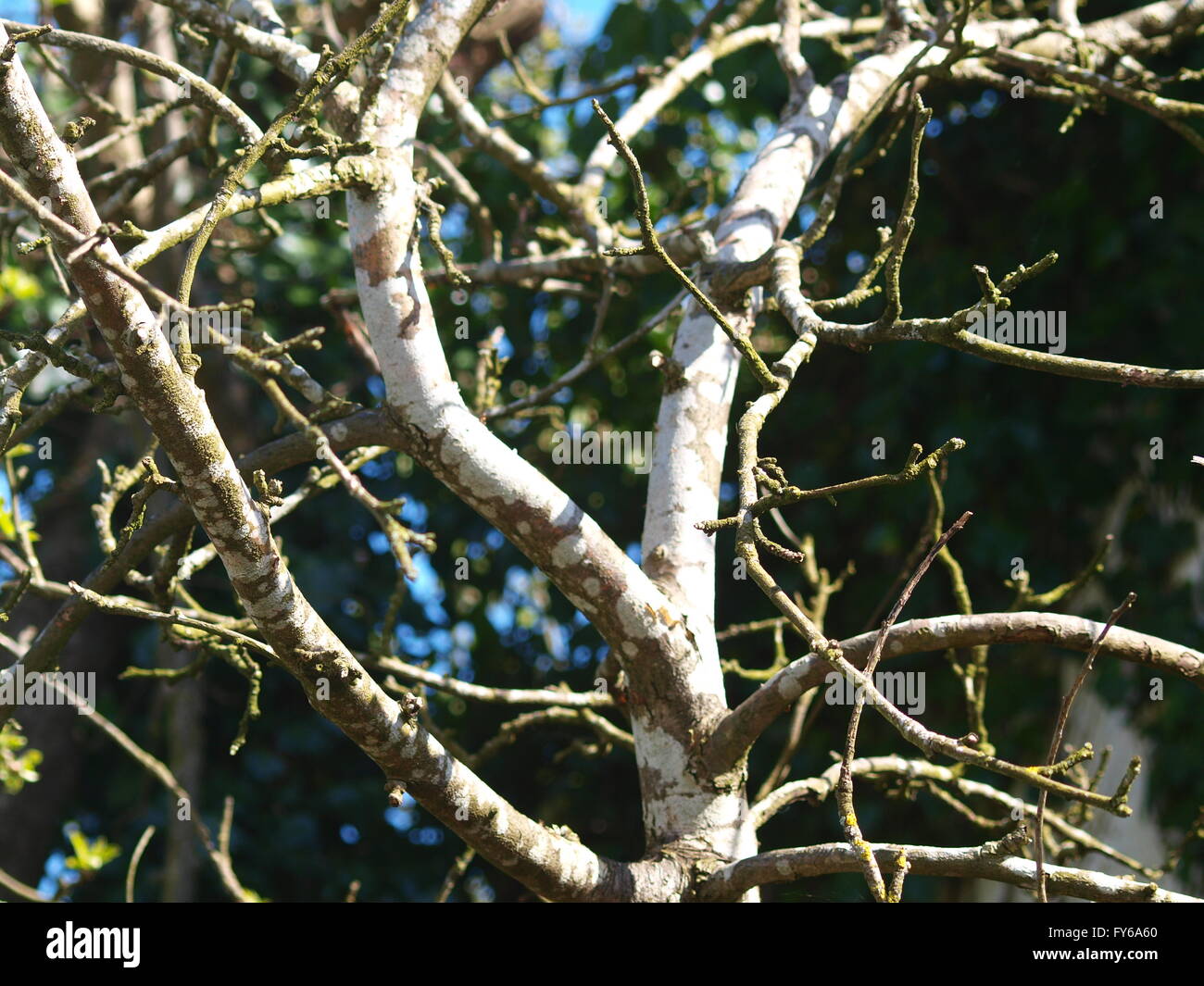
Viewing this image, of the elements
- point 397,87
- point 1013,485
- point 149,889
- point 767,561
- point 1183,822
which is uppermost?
point 397,87

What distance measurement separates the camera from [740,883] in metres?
1.82

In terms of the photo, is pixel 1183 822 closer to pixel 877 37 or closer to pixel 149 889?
pixel 877 37

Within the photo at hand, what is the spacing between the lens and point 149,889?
161 inches

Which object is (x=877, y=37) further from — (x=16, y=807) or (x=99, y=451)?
(x=16, y=807)

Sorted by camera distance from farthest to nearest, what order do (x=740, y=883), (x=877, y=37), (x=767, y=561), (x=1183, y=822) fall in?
(x=767, y=561), (x=1183, y=822), (x=877, y=37), (x=740, y=883)

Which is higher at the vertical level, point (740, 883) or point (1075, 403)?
point (1075, 403)

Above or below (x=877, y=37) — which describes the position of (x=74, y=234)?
below

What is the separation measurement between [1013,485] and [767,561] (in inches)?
35.0

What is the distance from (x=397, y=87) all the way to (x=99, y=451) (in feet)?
10.4

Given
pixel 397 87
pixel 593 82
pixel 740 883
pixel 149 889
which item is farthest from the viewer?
pixel 593 82

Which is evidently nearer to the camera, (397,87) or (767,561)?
(397,87)

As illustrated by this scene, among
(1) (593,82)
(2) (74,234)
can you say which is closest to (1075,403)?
(1) (593,82)
